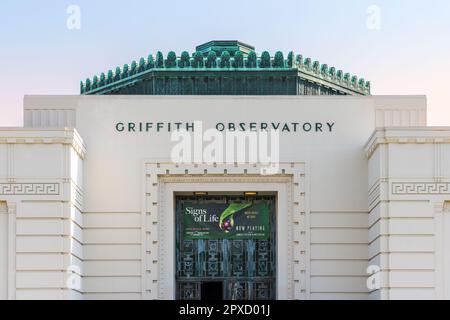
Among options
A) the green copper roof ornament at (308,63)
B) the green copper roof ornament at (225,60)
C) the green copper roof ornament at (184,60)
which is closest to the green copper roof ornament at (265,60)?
the green copper roof ornament at (225,60)

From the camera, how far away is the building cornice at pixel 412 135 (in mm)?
25172

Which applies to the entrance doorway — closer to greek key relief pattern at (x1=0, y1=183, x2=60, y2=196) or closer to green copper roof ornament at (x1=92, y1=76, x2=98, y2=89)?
greek key relief pattern at (x1=0, y1=183, x2=60, y2=196)

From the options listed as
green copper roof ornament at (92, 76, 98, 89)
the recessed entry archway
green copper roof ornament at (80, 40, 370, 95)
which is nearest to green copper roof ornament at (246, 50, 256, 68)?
green copper roof ornament at (80, 40, 370, 95)

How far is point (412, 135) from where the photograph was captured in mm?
25234

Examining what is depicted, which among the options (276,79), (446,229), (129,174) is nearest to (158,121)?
(129,174)

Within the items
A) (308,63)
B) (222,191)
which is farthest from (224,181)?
(308,63)

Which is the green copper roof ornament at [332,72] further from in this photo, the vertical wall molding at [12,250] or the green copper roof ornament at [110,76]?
the vertical wall molding at [12,250]

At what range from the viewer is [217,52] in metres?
29.7

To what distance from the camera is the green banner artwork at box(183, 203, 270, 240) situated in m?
28.0

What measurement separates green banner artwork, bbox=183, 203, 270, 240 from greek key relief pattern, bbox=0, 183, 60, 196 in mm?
4169

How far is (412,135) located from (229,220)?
18.0 ft

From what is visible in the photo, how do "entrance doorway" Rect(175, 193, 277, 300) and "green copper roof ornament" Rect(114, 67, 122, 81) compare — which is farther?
"green copper roof ornament" Rect(114, 67, 122, 81)
